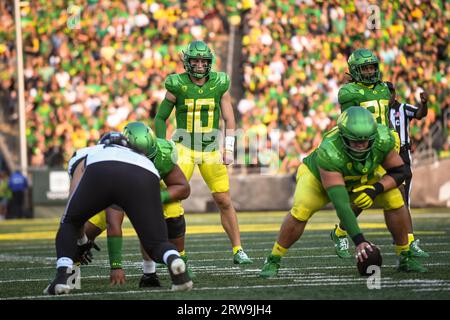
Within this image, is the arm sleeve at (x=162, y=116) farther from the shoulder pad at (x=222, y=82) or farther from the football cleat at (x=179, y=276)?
the football cleat at (x=179, y=276)

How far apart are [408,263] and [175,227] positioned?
1.54 metres

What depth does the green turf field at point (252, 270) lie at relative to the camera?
5.70 m

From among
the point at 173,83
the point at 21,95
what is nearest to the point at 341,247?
the point at 173,83

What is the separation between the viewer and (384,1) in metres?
20.1

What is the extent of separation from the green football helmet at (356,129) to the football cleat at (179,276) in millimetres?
1276

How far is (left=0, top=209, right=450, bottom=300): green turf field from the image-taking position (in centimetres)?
570

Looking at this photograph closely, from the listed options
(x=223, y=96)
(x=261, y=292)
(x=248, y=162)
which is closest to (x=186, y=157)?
(x=223, y=96)

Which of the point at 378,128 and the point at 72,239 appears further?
the point at 378,128

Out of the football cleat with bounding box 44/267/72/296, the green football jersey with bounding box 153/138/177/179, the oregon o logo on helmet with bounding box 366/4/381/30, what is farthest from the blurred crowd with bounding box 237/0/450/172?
the football cleat with bounding box 44/267/72/296

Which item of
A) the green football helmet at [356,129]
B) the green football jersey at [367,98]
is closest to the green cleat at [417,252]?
the green football jersey at [367,98]

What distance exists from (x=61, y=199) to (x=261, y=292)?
1285 centimetres

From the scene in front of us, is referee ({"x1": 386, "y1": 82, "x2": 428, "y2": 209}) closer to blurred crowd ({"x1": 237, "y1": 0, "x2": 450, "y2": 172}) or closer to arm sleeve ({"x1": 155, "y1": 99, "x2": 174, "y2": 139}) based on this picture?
arm sleeve ({"x1": 155, "y1": 99, "x2": 174, "y2": 139})

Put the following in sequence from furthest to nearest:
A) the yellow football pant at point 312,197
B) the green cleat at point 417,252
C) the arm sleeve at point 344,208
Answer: the green cleat at point 417,252 → the yellow football pant at point 312,197 → the arm sleeve at point 344,208

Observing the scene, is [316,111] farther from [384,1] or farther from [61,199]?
[61,199]
